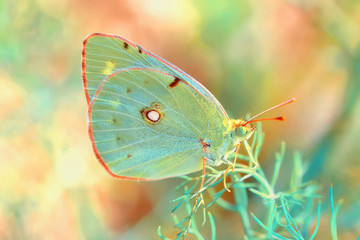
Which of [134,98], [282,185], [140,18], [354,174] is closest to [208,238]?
[282,185]

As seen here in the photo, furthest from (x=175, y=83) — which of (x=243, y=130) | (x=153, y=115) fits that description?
(x=243, y=130)

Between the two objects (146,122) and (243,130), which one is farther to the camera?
(146,122)

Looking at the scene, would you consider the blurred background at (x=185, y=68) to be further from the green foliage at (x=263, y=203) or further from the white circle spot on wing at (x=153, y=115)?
the white circle spot on wing at (x=153, y=115)

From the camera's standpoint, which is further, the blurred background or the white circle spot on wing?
the blurred background

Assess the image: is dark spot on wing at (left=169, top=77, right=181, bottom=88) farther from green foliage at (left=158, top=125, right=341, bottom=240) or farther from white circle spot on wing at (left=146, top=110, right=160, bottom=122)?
green foliage at (left=158, top=125, right=341, bottom=240)

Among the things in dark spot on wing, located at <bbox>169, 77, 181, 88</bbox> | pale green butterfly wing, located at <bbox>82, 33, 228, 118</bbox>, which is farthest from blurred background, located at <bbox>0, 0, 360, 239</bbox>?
dark spot on wing, located at <bbox>169, 77, 181, 88</bbox>

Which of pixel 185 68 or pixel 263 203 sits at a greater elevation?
pixel 185 68

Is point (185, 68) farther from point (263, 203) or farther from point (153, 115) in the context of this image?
point (263, 203)

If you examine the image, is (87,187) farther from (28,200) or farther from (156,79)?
(156,79)
